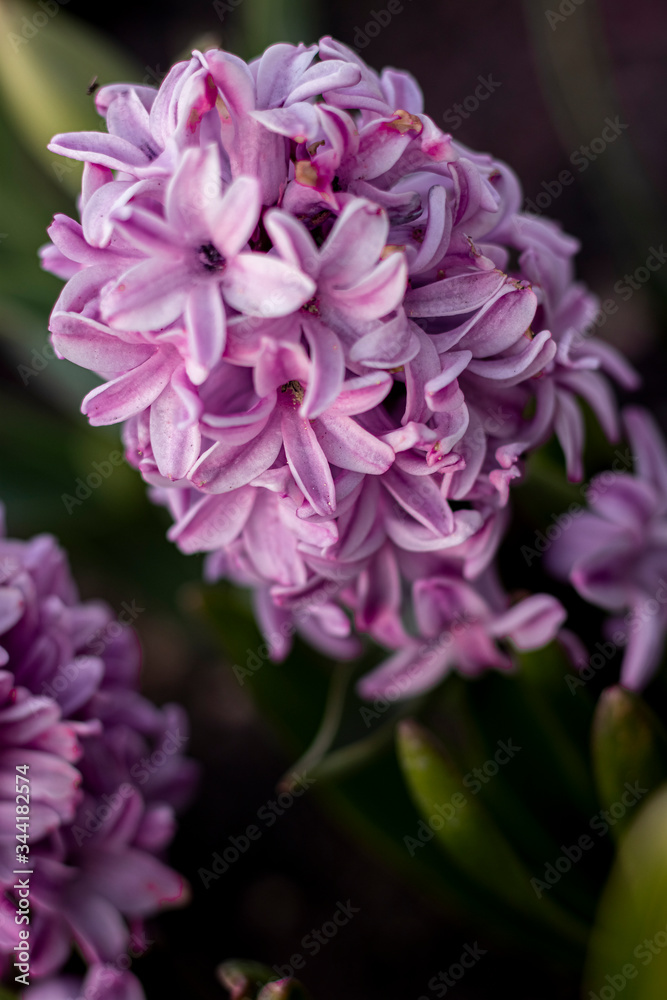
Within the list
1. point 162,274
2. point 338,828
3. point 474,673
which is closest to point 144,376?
point 162,274

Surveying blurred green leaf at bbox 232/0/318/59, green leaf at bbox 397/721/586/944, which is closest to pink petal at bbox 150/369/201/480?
green leaf at bbox 397/721/586/944

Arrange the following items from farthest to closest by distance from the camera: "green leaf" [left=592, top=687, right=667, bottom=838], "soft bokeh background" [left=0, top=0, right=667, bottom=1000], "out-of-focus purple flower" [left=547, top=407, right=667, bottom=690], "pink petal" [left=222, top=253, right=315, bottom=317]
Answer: "soft bokeh background" [left=0, top=0, right=667, bottom=1000]
"out-of-focus purple flower" [left=547, top=407, right=667, bottom=690]
"green leaf" [left=592, top=687, right=667, bottom=838]
"pink petal" [left=222, top=253, right=315, bottom=317]

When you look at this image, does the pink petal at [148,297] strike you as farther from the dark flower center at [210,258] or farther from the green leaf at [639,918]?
the green leaf at [639,918]

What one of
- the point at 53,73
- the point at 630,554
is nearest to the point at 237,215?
the point at 630,554

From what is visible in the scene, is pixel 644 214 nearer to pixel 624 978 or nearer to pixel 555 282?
pixel 555 282

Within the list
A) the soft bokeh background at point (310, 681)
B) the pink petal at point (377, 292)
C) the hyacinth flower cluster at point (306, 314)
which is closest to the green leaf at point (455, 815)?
the soft bokeh background at point (310, 681)

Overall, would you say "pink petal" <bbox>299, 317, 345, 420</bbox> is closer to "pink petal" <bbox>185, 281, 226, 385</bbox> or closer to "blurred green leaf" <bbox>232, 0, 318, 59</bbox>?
"pink petal" <bbox>185, 281, 226, 385</bbox>

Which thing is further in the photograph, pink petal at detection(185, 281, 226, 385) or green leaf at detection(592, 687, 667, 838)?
green leaf at detection(592, 687, 667, 838)
